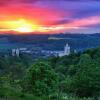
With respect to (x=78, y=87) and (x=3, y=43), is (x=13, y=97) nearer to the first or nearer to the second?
(x=78, y=87)

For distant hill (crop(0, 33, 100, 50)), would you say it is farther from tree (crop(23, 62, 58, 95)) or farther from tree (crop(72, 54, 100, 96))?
tree (crop(23, 62, 58, 95))

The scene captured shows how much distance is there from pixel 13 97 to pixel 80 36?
425ft

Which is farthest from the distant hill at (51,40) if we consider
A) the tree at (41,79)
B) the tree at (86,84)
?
the tree at (41,79)

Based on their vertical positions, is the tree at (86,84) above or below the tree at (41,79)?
below

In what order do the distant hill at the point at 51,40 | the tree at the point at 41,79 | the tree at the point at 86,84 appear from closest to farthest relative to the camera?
1. the tree at the point at 41,79
2. the tree at the point at 86,84
3. the distant hill at the point at 51,40

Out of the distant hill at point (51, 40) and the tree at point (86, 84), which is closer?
the tree at point (86, 84)

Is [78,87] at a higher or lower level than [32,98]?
lower

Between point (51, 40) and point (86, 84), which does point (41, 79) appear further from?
point (51, 40)

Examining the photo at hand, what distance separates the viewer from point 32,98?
347 inches

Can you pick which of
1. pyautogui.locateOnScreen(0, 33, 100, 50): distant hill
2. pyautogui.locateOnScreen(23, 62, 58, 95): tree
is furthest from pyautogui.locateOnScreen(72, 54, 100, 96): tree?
pyautogui.locateOnScreen(0, 33, 100, 50): distant hill

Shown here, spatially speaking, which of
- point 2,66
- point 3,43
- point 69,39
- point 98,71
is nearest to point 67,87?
point 98,71

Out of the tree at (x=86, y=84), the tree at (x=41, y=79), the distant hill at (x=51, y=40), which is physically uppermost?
the tree at (x=41, y=79)

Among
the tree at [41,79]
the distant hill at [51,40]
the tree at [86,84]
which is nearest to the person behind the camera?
the tree at [41,79]

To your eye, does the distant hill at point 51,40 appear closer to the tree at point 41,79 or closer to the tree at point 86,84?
the tree at point 86,84
